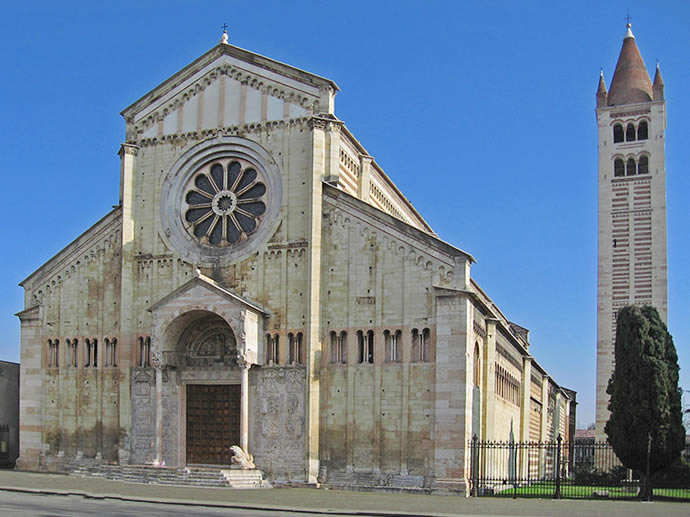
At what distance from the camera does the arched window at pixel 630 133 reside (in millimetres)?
50500

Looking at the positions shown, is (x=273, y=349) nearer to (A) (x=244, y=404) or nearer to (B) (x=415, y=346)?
(A) (x=244, y=404)

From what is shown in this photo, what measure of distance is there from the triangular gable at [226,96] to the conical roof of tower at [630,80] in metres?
26.4

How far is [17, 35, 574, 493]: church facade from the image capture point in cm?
2827

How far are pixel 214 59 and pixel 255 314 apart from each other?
10151 mm

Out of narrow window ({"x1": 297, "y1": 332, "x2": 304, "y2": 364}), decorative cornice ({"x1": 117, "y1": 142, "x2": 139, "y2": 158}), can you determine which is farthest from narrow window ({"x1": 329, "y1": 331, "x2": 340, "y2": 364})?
decorative cornice ({"x1": 117, "y1": 142, "x2": 139, "y2": 158})

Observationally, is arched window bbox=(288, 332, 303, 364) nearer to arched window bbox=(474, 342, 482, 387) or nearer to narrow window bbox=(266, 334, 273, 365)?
narrow window bbox=(266, 334, 273, 365)

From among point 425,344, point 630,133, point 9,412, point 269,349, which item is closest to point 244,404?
point 269,349

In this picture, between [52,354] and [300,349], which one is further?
[52,354]

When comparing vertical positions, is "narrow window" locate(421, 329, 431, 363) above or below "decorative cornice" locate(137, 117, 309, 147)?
below

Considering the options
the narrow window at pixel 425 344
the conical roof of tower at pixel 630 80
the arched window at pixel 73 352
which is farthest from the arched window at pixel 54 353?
the conical roof of tower at pixel 630 80

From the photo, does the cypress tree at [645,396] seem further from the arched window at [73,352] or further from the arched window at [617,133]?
the arched window at [617,133]

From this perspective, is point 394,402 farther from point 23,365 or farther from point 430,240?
point 23,365

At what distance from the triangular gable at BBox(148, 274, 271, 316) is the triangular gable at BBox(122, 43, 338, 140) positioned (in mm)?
6262

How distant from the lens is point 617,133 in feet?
167
